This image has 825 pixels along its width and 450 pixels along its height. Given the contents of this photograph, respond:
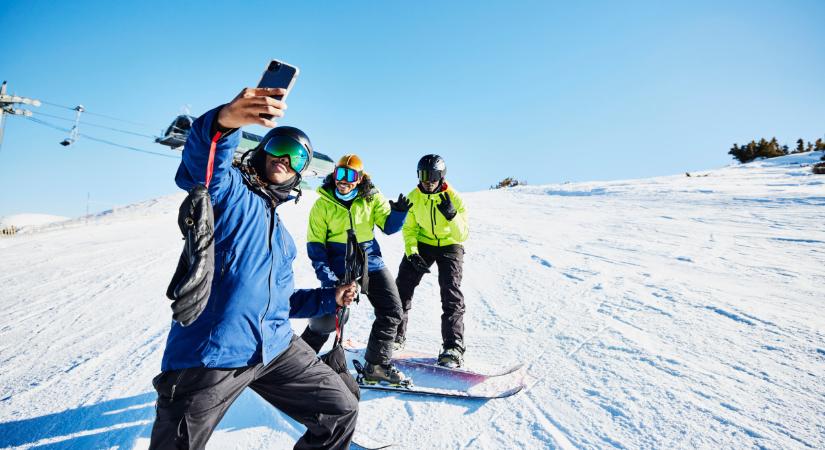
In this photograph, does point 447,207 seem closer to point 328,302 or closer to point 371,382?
point 371,382

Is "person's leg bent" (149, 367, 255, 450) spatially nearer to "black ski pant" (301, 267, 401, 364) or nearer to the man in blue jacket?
the man in blue jacket

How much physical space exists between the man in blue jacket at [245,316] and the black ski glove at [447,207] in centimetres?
224

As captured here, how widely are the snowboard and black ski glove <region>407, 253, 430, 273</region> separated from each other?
0.98m

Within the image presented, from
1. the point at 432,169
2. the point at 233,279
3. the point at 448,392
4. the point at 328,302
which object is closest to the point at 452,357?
the point at 448,392

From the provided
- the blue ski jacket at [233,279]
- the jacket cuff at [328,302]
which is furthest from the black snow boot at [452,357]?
the blue ski jacket at [233,279]

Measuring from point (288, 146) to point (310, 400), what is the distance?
1362mm

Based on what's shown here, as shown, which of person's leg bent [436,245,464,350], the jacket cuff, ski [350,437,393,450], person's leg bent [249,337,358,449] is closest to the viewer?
person's leg bent [249,337,358,449]

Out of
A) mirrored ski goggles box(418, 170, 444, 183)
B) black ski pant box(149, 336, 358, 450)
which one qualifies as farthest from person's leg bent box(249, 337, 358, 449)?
mirrored ski goggles box(418, 170, 444, 183)

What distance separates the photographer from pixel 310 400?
1.95 metres

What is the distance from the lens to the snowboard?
3334 mm

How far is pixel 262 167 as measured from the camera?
210cm

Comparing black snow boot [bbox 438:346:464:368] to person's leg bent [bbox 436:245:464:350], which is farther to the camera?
person's leg bent [bbox 436:245:464:350]

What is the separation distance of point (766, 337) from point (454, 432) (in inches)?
140

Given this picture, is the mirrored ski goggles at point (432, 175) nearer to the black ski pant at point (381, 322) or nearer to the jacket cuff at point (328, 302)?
the black ski pant at point (381, 322)
